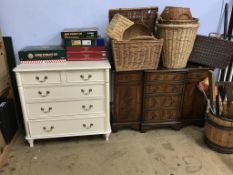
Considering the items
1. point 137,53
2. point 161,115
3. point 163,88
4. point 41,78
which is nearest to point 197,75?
point 163,88

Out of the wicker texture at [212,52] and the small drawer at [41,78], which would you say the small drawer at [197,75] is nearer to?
the wicker texture at [212,52]

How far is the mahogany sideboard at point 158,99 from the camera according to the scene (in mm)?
1975

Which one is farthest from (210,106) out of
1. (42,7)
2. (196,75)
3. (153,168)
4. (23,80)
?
(42,7)

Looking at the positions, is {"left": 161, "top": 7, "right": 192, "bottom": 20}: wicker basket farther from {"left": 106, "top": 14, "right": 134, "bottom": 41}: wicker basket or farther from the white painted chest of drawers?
the white painted chest of drawers

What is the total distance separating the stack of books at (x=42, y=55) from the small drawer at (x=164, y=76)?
793 millimetres

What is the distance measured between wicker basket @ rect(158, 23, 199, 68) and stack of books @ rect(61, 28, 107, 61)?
1.86ft

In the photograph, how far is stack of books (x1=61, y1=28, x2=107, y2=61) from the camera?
6.13ft

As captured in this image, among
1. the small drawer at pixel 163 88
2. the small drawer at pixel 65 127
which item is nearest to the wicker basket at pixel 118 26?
the small drawer at pixel 163 88

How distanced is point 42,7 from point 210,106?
179cm

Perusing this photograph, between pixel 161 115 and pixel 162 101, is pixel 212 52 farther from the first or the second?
pixel 161 115

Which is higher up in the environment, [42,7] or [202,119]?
[42,7]

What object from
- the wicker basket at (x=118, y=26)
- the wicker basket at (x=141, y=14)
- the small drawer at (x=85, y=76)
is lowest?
the small drawer at (x=85, y=76)

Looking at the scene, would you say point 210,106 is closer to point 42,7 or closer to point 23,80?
point 23,80

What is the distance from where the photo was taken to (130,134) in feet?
7.09
